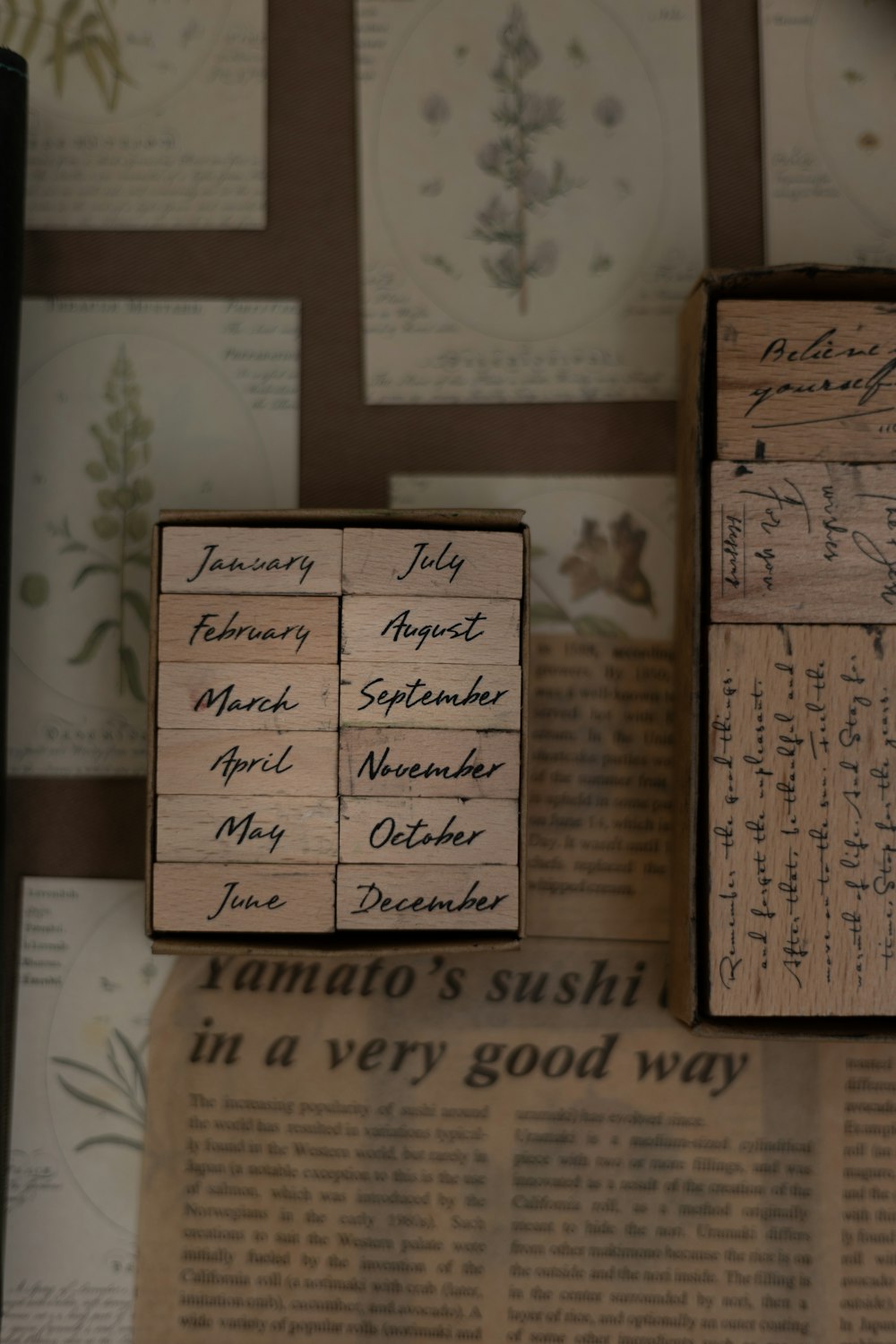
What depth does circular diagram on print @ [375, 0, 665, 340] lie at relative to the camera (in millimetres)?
890

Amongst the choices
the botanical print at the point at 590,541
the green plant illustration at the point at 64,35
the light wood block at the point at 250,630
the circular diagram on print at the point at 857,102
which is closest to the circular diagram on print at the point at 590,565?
the botanical print at the point at 590,541

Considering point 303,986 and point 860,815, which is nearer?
point 860,815

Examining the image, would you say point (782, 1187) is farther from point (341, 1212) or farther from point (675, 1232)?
point (341, 1212)

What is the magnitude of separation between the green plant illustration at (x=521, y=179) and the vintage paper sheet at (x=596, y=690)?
0.19 meters

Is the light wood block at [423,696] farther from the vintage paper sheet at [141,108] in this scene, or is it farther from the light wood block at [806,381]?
the vintage paper sheet at [141,108]

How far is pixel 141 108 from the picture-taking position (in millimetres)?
906

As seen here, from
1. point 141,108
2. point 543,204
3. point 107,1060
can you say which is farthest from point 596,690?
point 141,108

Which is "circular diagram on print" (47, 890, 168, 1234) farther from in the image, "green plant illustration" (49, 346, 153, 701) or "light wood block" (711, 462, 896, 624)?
"light wood block" (711, 462, 896, 624)

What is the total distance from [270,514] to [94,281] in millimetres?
335

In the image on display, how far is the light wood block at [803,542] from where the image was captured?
755 mm

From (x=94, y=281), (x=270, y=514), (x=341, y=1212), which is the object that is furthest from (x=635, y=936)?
(x=94, y=281)

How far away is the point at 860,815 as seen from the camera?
29.7 inches

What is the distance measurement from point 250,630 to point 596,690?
31cm

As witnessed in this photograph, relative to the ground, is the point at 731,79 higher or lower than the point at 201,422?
higher
